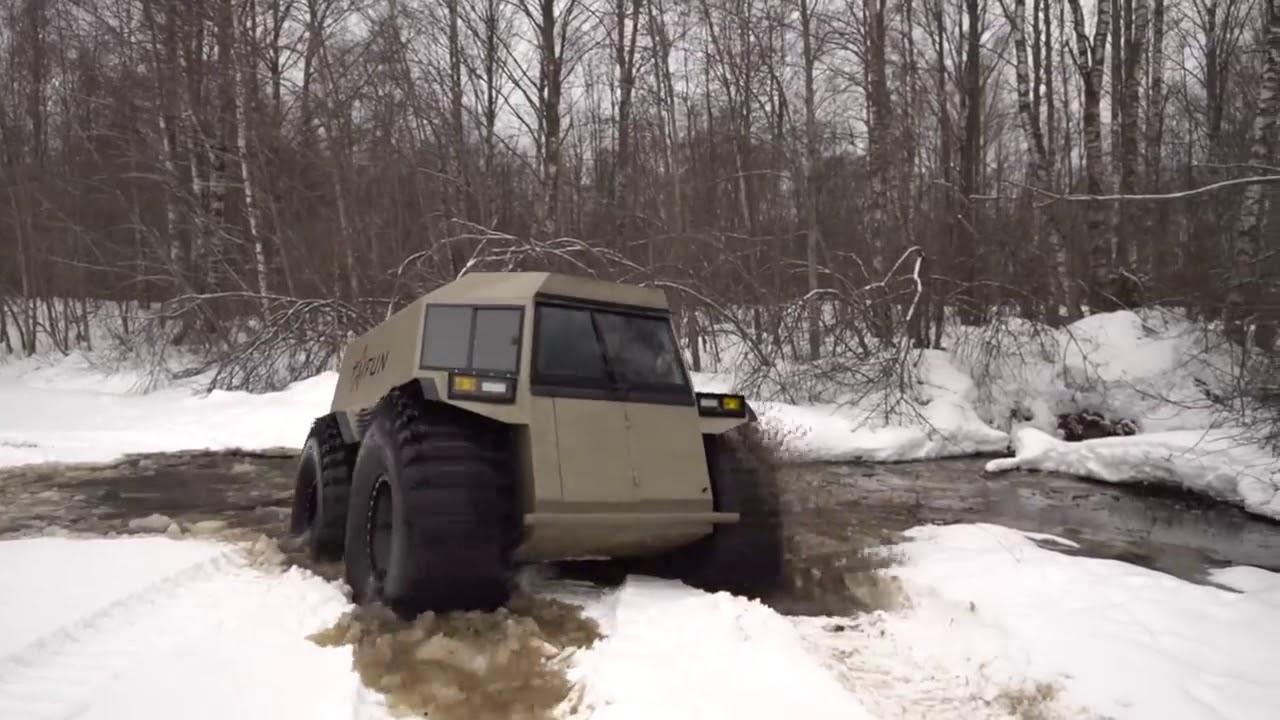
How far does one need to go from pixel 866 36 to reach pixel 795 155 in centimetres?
255

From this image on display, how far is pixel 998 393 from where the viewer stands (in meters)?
14.8

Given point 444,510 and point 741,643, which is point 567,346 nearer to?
point 444,510

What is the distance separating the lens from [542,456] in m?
4.89

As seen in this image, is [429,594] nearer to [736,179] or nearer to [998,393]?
[998,393]

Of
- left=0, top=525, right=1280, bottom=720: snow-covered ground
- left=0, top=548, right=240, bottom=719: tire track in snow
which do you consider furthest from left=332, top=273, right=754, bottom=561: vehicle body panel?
left=0, top=548, right=240, bottom=719: tire track in snow

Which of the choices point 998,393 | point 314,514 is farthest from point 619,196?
point 314,514

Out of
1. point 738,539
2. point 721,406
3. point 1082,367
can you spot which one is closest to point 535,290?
point 721,406

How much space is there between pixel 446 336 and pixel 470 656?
1.88 m

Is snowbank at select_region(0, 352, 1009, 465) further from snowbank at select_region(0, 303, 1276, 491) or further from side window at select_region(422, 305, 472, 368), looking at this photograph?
side window at select_region(422, 305, 472, 368)

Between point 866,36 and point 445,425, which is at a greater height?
point 866,36

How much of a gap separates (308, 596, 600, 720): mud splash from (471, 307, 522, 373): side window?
4.35ft

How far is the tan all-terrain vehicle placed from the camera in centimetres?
482

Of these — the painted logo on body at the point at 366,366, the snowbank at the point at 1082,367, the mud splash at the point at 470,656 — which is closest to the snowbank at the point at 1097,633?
the mud splash at the point at 470,656

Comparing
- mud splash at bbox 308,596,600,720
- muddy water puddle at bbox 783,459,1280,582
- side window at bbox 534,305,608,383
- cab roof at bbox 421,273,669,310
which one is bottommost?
muddy water puddle at bbox 783,459,1280,582
